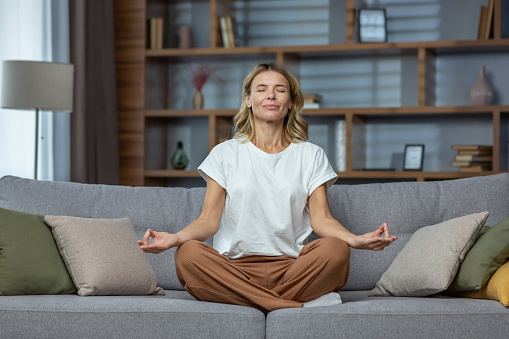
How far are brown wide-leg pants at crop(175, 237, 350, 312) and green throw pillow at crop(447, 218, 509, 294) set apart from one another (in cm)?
37

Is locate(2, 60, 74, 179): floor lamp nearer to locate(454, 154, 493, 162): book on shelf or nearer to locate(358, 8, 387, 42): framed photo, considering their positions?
locate(358, 8, 387, 42): framed photo

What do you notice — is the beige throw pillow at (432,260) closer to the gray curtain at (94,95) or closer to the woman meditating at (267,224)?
the woman meditating at (267,224)

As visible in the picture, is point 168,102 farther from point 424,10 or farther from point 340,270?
point 340,270

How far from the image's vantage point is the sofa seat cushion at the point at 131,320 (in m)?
1.96

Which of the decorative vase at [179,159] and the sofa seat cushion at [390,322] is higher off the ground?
the decorative vase at [179,159]

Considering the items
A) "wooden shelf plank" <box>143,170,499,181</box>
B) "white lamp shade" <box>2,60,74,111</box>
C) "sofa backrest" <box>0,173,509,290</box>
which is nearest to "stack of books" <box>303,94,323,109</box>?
"wooden shelf plank" <box>143,170,499,181</box>

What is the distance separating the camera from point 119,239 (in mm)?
2367

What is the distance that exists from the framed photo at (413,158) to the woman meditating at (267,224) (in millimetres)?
2102

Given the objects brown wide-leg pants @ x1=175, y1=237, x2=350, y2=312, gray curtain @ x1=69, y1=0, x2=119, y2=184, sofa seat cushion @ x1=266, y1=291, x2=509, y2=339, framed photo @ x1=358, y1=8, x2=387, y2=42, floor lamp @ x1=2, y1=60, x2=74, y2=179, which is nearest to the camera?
sofa seat cushion @ x1=266, y1=291, x2=509, y2=339

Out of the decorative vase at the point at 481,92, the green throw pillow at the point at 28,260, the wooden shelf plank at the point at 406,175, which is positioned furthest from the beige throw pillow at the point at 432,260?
the decorative vase at the point at 481,92

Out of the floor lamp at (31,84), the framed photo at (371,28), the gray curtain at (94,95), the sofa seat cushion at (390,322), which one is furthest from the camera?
the framed photo at (371,28)

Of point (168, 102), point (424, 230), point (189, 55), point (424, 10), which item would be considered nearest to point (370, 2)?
point (424, 10)

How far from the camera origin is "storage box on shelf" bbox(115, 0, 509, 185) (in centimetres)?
437

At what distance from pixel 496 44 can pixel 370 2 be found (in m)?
0.93
